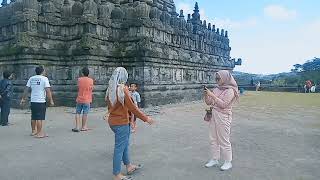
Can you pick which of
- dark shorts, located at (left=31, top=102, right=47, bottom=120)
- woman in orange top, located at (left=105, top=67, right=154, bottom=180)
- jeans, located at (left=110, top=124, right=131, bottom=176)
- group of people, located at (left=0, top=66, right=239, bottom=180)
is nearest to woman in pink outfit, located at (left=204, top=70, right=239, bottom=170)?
group of people, located at (left=0, top=66, right=239, bottom=180)

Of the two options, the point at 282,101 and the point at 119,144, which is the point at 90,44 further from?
the point at 282,101

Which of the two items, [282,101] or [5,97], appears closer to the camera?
[5,97]

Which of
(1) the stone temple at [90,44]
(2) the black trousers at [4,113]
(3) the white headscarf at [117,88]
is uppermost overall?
(1) the stone temple at [90,44]

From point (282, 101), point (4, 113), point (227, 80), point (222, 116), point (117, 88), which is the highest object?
point (227, 80)

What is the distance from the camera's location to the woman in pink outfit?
5.57 m

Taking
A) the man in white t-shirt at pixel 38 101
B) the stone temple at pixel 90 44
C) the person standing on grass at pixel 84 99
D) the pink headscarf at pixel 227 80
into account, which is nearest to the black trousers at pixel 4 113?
the man in white t-shirt at pixel 38 101

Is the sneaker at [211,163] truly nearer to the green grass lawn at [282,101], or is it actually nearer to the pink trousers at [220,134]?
the pink trousers at [220,134]

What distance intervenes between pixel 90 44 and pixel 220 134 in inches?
389

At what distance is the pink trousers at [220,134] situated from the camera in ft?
18.3

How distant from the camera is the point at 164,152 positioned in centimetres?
657

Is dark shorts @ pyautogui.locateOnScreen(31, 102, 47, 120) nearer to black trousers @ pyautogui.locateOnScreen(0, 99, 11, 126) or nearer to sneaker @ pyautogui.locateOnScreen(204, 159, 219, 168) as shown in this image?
black trousers @ pyautogui.locateOnScreen(0, 99, 11, 126)

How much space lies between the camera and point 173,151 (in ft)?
21.9

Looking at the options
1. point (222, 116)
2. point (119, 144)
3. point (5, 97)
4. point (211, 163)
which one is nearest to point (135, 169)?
point (119, 144)

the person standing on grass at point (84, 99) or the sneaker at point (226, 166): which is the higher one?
the person standing on grass at point (84, 99)
